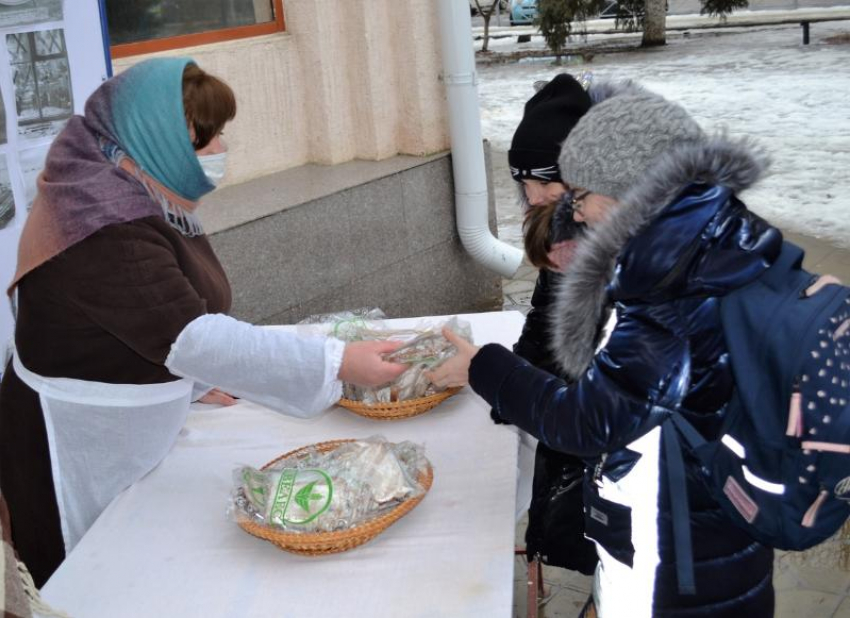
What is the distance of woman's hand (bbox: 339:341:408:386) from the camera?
2045 mm

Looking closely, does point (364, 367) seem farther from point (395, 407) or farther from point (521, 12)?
point (521, 12)

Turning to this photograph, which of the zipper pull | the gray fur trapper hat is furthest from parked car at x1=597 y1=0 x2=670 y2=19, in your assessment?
the zipper pull

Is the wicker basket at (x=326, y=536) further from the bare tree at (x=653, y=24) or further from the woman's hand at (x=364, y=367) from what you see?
the bare tree at (x=653, y=24)

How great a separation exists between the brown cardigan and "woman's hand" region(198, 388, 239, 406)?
37 cm

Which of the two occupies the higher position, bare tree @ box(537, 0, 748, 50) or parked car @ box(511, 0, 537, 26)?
parked car @ box(511, 0, 537, 26)

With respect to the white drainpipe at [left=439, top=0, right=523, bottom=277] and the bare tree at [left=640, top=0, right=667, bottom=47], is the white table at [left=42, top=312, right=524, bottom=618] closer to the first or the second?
the white drainpipe at [left=439, top=0, right=523, bottom=277]

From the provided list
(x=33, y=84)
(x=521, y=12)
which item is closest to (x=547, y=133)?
(x=33, y=84)

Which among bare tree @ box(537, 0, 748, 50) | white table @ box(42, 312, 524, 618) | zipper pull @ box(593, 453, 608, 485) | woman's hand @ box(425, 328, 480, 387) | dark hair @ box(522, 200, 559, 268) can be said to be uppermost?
bare tree @ box(537, 0, 748, 50)

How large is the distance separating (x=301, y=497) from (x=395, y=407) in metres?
0.52

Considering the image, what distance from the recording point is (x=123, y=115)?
6.66ft

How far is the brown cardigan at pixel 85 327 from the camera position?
192cm

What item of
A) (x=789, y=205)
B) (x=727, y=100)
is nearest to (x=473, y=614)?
(x=789, y=205)

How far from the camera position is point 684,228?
1441 mm

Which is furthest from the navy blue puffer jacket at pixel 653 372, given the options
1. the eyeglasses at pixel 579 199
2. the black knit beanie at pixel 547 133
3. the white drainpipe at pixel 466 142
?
the white drainpipe at pixel 466 142
